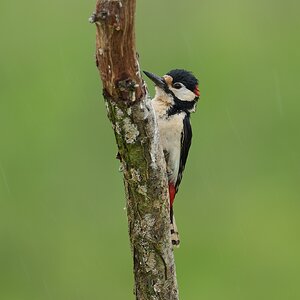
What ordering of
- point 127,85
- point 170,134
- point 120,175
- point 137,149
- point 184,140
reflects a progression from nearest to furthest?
point 127,85 → point 137,149 → point 170,134 → point 184,140 → point 120,175

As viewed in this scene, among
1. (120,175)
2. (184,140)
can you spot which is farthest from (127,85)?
(120,175)

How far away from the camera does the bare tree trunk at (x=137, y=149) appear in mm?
5363

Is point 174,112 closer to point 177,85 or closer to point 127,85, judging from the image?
point 177,85

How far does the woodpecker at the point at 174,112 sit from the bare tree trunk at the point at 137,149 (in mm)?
1267

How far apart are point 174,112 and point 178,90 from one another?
15 centimetres

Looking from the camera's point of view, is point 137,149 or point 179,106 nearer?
point 137,149

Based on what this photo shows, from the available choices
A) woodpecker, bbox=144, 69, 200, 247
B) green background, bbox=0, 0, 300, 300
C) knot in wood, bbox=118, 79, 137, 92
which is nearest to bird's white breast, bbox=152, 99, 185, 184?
woodpecker, bbox=144, 69, 200, 247

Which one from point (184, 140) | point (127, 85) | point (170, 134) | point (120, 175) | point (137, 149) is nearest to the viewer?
point (127, 85)

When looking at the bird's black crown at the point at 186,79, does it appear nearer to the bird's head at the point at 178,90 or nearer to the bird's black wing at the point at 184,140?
the bird's head at the point at 178,90

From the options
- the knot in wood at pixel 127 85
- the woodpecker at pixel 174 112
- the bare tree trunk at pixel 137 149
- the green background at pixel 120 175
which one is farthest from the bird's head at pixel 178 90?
the green background at pixel 120 175

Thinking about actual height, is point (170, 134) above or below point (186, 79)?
below

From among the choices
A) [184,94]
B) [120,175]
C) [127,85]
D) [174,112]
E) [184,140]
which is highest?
[127,85]

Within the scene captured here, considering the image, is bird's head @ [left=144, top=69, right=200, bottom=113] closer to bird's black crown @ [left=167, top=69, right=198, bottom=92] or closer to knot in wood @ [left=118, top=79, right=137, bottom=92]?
bird's black crown @ [left=167, top=69, right=198, bottom=92]

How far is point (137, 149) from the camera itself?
5.80 metres
